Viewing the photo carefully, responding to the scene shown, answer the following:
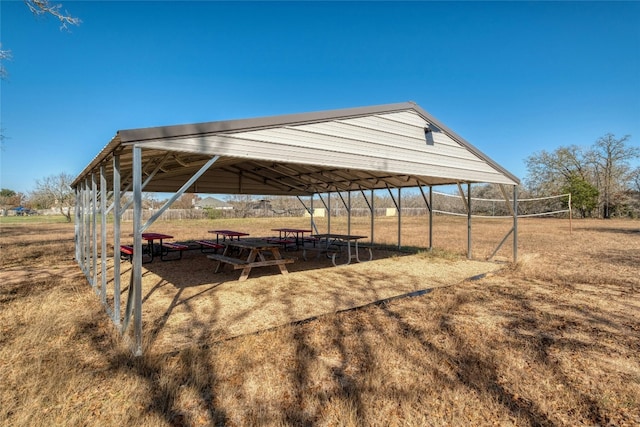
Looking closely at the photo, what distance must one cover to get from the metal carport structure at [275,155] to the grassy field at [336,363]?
57 centimetres

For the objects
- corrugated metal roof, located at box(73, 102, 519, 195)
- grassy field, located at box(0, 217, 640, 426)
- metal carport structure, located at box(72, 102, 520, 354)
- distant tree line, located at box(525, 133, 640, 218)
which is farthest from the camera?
distant tree line, located at box(525, 133, 640, 218)

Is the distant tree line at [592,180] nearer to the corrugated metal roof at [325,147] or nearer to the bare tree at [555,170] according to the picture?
the bare tree at [555,170]

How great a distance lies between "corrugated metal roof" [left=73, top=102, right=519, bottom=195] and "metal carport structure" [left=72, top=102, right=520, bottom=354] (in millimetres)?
12

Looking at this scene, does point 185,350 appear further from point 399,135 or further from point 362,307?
point 399,135

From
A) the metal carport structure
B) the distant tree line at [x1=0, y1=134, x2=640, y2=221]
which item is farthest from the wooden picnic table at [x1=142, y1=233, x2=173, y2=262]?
the distant tree line at [x1=0, y1=134, x2=640, y2=221]

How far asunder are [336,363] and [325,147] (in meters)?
2.98

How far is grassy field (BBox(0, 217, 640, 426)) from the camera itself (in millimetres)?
2352

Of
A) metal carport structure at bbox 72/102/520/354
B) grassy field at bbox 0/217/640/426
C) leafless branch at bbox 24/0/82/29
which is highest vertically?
leafless branch at bbox 24/0/82/29

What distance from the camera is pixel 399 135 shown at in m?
6.12

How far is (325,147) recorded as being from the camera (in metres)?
5.06

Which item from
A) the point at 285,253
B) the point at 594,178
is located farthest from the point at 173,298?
the point at 594,178

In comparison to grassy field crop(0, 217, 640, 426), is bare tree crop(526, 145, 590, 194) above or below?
above

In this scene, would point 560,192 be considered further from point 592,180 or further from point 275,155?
point 275,155

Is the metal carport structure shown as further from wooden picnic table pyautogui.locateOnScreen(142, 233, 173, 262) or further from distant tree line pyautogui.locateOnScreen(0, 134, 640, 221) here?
distant tree line pyautogui.locateOnScreen(0, 134, 640, 221)
